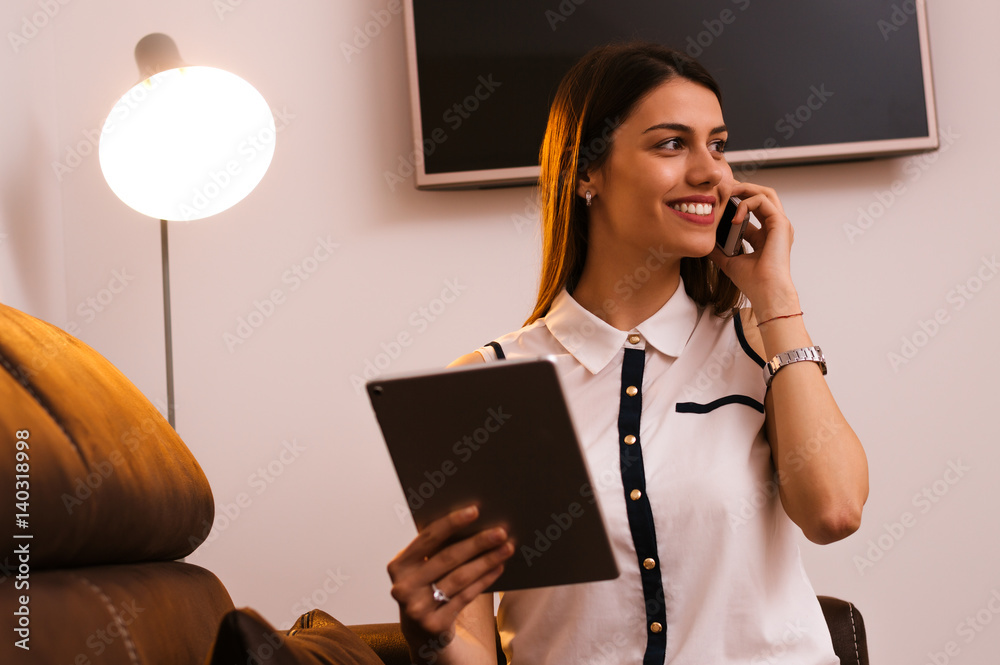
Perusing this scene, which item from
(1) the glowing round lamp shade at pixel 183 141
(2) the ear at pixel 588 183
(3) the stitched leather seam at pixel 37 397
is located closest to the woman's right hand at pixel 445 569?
(3) the stitched leather seam at pixel 37 397

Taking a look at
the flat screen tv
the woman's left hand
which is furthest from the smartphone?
the flat screen tv

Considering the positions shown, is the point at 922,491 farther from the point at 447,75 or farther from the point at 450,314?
the point at 447,75

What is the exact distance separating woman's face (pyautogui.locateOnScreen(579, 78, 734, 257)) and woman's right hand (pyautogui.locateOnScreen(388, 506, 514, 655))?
60 centimetres

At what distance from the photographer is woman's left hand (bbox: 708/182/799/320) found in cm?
126

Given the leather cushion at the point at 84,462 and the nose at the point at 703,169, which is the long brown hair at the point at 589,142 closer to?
the nose at the point at 703,169

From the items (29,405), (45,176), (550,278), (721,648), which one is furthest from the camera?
(45,176)

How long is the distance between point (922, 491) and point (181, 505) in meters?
1.57

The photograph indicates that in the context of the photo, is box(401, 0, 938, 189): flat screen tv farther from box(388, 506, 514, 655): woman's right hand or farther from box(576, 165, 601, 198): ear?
box(388, 506, 514, 655): woman's right hand

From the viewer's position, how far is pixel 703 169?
131cm

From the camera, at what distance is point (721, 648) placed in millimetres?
1157

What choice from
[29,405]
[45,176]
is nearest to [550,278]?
[29,405]

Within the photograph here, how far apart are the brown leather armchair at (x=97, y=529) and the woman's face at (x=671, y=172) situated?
755 millimetres

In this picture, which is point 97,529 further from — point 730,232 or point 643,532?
point 730,232

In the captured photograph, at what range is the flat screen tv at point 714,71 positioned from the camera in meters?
1.88
